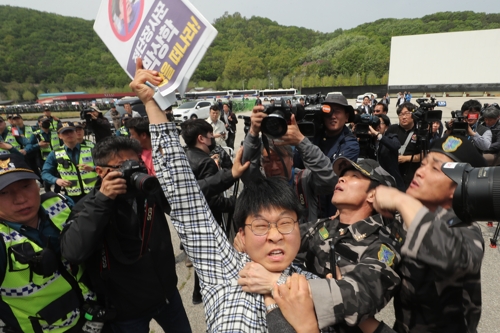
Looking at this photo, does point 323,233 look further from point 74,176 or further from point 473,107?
point 473,107

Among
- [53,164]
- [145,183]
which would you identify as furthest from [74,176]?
[145,183]

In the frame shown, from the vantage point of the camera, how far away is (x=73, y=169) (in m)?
3.65

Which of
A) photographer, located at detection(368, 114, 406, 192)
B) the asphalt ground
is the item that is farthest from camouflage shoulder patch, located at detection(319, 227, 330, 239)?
photographer, located at detection(368, 114, 406, 192)

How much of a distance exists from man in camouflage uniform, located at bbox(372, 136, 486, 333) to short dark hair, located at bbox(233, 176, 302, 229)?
1.12 feet

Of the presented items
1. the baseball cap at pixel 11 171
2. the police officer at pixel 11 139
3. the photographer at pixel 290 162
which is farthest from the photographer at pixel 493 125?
the police officer at pixel 11 139

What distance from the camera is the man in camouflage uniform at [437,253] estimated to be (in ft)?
3.27

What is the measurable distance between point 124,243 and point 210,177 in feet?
2.92

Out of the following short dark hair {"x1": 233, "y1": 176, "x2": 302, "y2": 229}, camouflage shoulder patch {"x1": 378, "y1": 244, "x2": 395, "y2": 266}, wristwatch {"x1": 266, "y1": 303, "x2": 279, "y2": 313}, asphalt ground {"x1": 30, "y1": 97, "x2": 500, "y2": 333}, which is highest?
short dark hair {"x1": 233, "y1": 176, "x2": 302, "y2": 229}

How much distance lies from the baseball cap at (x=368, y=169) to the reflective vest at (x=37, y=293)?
1.47 metres

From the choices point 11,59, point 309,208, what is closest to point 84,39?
point 11,59

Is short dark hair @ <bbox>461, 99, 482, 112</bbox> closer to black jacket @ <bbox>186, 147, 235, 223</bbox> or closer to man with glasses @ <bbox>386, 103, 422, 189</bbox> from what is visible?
man with glasses @ <bbox>386, 103, 422, 189</bbox>

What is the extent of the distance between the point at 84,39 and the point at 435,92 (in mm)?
93022

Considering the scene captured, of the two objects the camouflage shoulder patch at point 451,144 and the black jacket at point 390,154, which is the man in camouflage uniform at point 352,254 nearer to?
the camouflage shoulder patch at point 451,144

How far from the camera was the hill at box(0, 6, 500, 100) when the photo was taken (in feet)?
235
